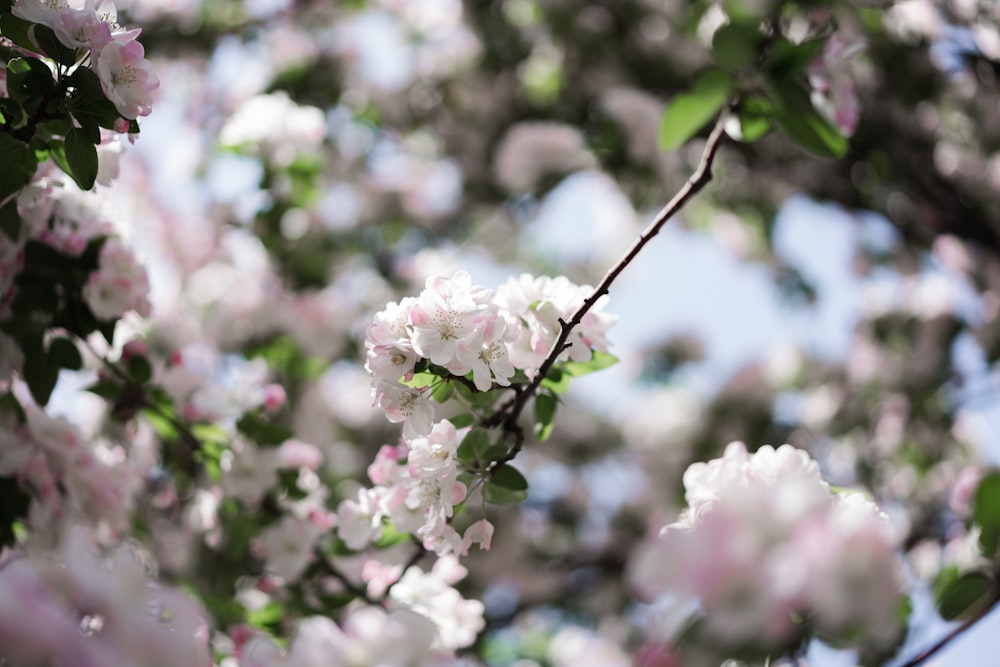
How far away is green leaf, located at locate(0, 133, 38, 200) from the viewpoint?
3.09 ft

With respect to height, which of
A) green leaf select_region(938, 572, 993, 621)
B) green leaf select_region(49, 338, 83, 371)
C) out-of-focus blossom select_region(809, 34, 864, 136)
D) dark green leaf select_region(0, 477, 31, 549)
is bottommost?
green leaf select_region(938, 572, 993, 621)

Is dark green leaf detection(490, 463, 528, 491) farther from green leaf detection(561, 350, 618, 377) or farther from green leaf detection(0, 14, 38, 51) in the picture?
green leaf detection(0, 14, 38, 51)

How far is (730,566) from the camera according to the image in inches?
20.9

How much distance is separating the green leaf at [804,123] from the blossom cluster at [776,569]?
746mm

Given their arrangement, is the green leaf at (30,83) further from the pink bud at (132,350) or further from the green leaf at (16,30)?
the pink bud at (132,350)

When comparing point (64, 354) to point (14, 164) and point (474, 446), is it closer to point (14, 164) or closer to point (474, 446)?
point (14, 164)

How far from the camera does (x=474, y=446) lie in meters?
0.93

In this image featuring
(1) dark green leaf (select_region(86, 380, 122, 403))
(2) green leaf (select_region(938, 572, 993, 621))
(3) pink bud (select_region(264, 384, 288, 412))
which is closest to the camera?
(2) green leaf (select_region(938, 572, 993, 621))

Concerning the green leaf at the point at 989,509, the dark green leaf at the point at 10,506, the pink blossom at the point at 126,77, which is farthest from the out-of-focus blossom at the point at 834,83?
the dark green leaf at the point at 10,506

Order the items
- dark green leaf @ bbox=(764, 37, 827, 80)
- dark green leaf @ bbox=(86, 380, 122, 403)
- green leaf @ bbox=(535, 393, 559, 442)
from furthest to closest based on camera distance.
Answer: dark green leaf @ bbox=(86, 380, 122, 403), dark green leaf @ bbox=(764, 37, 827, 80), green leaf @ bbox=(535, 393, 559, 442)

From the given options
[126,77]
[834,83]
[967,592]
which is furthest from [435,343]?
[834,83]

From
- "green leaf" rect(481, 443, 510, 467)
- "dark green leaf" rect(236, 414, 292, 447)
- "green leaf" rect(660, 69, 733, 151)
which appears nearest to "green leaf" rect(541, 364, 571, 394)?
"green leaf" rect(481, 443, 510, 467)

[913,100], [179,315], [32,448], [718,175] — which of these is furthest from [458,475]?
[913,100]

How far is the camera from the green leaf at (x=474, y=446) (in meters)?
0.93
